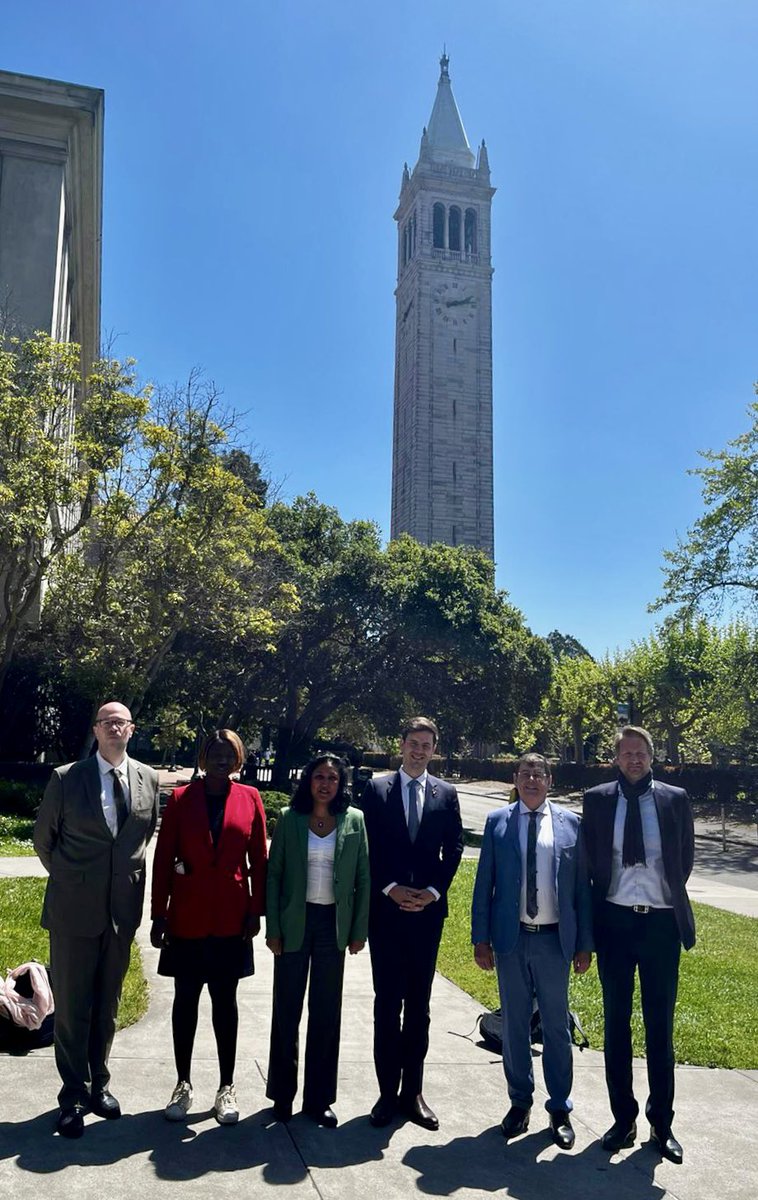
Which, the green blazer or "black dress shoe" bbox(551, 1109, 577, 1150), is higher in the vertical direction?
the green blazer

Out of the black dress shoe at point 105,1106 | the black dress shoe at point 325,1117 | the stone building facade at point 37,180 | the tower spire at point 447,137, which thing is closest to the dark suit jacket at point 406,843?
the black dress shoe at point 325,1117

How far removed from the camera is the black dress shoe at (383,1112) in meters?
4.94

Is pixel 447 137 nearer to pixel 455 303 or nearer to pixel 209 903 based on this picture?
pixel 455 303

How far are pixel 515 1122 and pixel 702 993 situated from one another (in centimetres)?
410

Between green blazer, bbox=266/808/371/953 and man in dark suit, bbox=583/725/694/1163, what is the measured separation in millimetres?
1275

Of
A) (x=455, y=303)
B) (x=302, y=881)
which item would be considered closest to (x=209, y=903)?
(x=302, y=881)

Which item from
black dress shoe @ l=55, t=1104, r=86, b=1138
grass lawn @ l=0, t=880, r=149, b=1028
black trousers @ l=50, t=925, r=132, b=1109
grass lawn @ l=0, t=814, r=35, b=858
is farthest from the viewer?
grass lawn @ l=0, t=814, r=35, b=858

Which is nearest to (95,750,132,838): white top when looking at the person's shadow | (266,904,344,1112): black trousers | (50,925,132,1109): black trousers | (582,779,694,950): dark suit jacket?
(50,925,132,1109): black trousers

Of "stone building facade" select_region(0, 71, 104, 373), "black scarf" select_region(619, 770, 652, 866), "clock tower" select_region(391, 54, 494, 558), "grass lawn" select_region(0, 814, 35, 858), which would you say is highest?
"clock tower" select_region(391, 54, 494, 558)

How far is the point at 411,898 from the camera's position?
204 inches

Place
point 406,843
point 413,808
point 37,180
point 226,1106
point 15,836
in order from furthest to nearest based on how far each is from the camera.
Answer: point 37,180 < point 15,836 < point 413,808 < point 406,843 < point 226,1106

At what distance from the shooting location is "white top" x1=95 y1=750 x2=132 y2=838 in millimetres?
5141

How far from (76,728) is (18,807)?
361 inches

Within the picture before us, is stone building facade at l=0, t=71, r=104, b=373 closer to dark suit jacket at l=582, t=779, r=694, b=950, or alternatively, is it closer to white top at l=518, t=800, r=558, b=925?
white top at l=518, t=800, r=558, b=925
